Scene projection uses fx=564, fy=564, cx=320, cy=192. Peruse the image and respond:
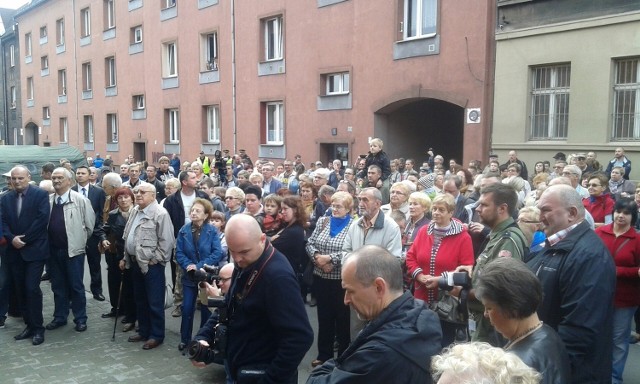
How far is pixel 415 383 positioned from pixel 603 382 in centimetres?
146

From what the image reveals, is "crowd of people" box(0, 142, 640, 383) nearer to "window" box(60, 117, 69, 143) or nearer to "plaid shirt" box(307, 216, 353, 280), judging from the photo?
"plaid shirt" box(307, 216, 353, 280)

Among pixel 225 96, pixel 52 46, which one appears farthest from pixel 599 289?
pixel 52 46

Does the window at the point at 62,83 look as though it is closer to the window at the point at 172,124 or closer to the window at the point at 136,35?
the window at the point at 136,35

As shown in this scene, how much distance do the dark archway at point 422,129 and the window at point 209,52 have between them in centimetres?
1021

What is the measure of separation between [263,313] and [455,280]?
1441 mm

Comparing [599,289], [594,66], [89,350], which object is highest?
[594,66]

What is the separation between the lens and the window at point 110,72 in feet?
108

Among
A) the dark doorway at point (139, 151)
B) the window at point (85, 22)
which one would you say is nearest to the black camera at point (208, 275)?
the dark doorway at point (139, 151)

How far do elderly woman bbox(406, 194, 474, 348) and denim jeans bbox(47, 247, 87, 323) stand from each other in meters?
4.62

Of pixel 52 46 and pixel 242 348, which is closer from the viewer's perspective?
pixel 242 348

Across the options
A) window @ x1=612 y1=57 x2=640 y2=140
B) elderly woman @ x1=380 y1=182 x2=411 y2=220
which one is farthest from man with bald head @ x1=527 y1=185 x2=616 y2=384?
window @ x1=612 y1=57 x2=640 y2=140

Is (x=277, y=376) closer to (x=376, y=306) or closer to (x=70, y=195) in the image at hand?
(x=376, y=306)

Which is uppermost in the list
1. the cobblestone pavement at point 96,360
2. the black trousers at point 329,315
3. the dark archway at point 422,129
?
the dark archway at point 422,129

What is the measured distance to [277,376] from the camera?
3393mm
